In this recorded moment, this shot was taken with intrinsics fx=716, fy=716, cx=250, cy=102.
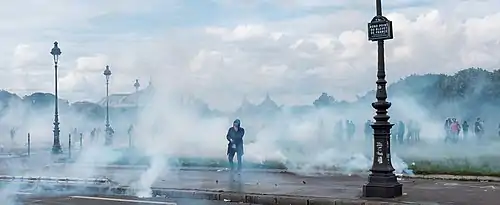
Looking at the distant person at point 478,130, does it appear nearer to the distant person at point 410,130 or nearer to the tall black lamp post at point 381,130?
the distant person at point 410,130

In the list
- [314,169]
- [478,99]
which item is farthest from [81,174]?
[478,99]

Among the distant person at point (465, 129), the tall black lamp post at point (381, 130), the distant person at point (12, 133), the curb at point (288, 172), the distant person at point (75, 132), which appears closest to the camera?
the tall black lamp post at point (381, 130)

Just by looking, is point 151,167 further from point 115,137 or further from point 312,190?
point 115,137

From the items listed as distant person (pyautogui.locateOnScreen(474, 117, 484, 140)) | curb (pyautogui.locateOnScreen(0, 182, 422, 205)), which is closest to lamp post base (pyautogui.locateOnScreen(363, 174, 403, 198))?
curb (pyautogui.locateOnScreen(0, 182, 422, 205))

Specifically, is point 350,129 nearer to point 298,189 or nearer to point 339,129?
point 339,129

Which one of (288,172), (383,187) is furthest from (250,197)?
(288,172)

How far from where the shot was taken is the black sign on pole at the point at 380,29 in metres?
13.6

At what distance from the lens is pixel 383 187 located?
13.6 m

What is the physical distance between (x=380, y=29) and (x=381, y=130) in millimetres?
1954

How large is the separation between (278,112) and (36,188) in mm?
15489

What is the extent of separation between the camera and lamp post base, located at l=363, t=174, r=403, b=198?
44.6ft

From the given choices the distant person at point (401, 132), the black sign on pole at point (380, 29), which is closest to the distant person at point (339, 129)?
the distant person at point (401, 132)

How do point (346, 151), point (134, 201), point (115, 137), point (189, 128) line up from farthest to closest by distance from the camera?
1. point (115, 137)
2. point (189, 128)
3. point (346, 151)
4. point (134, 201)

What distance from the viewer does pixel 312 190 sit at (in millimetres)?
15445
